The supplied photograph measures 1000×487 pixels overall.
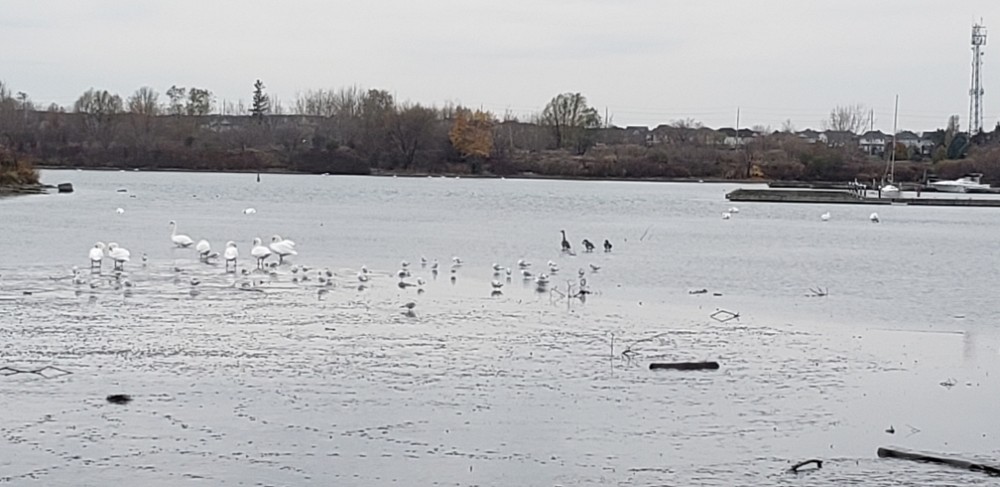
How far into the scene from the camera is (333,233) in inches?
1337

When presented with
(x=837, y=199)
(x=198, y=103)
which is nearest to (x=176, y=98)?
(x=198, y=103)

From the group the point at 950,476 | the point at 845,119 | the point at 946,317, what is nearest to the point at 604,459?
the point at 950,476

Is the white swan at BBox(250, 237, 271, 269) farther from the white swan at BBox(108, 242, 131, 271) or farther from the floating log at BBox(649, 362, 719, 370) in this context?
the floating log at BBox(649, 362, 719, 370)

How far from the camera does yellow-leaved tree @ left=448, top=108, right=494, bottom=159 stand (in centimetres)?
9694

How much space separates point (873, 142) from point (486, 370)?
129m

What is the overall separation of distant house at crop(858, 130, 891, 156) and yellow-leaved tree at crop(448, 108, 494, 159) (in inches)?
1235

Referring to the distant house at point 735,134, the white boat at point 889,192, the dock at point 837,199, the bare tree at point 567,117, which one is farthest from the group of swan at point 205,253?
the distant house at point 735,134

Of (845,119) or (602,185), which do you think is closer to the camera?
(602,185)

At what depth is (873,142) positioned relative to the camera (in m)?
136

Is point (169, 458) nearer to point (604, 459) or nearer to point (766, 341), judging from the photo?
point (604, 459)

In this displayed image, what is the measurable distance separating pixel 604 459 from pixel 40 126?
336ft

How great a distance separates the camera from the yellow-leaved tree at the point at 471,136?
96.9 metres

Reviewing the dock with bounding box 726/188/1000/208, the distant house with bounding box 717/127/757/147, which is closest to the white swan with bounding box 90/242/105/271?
→ the dock with bounding box 726/188/1000/208

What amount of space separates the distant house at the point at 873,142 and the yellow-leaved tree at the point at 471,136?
103ft
